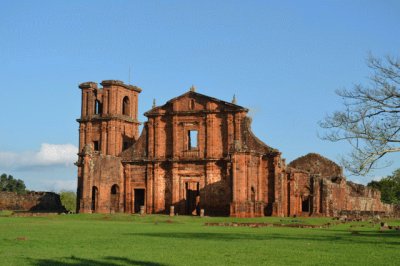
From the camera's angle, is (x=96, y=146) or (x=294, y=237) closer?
(x=294, y=237)

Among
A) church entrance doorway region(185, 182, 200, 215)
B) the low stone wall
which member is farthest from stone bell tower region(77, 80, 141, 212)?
the low stone wall

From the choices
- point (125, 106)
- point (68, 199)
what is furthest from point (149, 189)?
point (68, 199)

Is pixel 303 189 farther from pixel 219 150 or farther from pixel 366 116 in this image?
pixel 366 116

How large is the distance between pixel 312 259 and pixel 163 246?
4957 millimetres

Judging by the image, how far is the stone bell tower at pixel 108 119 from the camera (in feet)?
182

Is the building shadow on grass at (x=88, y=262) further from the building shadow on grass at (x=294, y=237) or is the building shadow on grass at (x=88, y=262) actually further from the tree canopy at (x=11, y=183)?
the tree canopy at (x=11, y=183)

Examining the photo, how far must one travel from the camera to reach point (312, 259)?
1425 centimetres

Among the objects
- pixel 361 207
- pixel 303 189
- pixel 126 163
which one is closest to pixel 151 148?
pixel 126 163

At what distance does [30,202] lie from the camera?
59.8m

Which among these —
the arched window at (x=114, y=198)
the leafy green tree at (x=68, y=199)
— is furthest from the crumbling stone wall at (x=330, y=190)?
the leafy green tree at (x=68, y=199)

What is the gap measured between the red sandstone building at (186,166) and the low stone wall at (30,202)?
7.47m

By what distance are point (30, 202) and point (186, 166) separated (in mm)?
17233

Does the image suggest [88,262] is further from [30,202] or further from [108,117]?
[30,202]

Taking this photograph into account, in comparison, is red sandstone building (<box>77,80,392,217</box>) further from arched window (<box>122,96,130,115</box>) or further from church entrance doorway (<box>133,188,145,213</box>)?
arched window (<box>122,96,130,115</box>)
